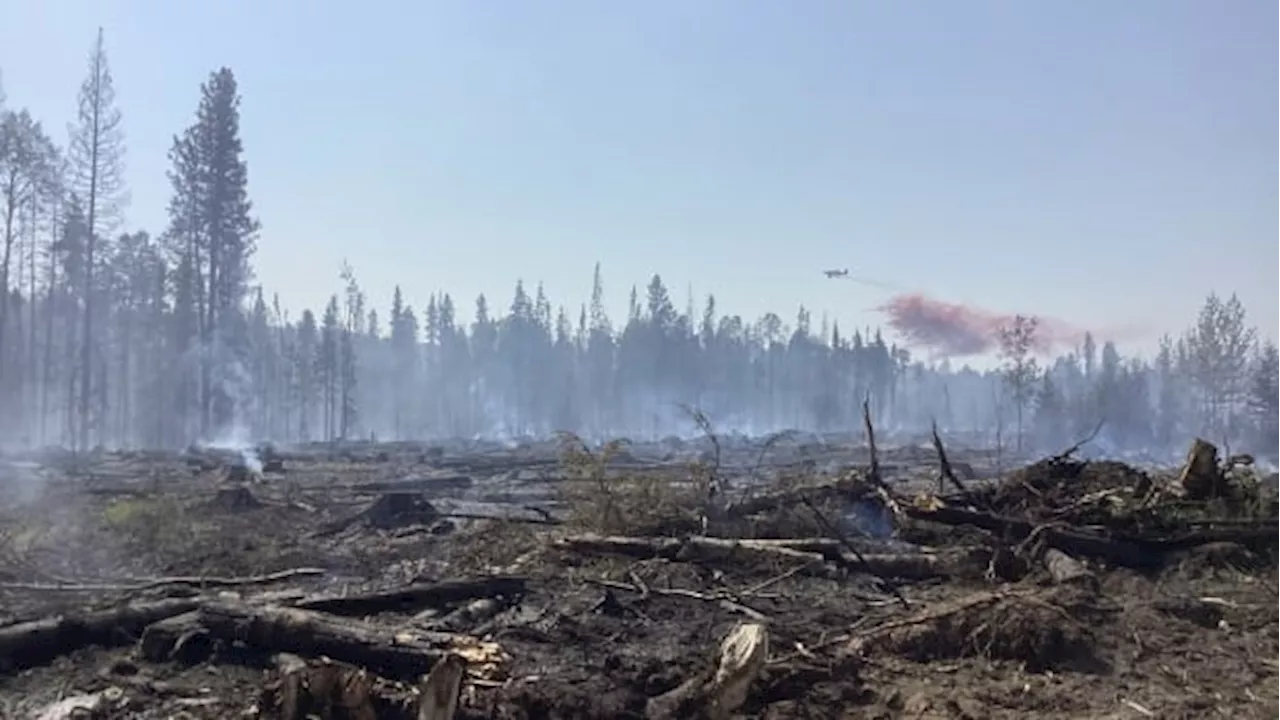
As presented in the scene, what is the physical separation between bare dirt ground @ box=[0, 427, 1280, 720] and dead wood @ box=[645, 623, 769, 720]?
2 cm

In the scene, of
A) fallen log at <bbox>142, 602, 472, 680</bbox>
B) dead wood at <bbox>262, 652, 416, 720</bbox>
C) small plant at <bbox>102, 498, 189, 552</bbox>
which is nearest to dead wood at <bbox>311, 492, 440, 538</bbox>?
small plant at <bbox>102, 498, 189, 552</bbox>

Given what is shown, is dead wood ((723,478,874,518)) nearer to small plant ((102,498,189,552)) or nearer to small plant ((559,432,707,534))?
small plant ((559,432,707,534))

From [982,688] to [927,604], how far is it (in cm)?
254

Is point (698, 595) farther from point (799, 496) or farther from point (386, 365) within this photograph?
point (386, 365)

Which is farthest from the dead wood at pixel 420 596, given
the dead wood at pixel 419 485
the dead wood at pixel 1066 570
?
the dead wood at pixel 419 485

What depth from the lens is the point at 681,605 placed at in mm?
9273

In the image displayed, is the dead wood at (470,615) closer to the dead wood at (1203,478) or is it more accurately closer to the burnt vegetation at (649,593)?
the burnt vegetation at (649,593)

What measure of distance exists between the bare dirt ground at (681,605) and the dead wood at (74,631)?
2 centimetres

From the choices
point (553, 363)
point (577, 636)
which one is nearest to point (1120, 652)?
point (577, 636)

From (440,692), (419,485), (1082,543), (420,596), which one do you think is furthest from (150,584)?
(419,485)

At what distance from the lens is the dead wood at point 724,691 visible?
233 inches

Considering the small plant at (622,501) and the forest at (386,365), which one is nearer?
the small plant at (622,501)

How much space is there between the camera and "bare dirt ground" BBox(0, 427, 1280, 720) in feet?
20.7

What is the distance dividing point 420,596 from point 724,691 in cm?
377
